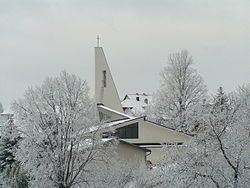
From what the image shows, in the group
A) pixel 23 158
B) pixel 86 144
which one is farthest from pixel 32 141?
pixel 86 144

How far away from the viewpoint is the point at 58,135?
90.2ft

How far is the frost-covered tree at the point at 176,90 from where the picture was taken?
147ft

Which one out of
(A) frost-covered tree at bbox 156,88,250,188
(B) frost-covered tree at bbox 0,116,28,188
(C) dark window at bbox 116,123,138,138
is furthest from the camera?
(C) dark window at bbox 116,123,138,138

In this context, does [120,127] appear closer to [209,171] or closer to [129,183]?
[129,183]

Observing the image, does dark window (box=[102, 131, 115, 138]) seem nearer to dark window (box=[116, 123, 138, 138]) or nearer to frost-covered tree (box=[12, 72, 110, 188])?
frost-covered tree (box=[12, 72, 110, 188])

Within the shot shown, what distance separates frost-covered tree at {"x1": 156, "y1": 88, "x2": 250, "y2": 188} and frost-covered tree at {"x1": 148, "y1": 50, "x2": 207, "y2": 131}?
959 inches

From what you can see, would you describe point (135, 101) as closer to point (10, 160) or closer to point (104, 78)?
point (104, 78)

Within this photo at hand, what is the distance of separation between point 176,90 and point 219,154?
2766 centimetres

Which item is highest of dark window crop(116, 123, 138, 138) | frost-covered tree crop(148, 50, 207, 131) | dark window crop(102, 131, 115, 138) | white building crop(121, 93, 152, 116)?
white building crop(121, 93, 152, 116)

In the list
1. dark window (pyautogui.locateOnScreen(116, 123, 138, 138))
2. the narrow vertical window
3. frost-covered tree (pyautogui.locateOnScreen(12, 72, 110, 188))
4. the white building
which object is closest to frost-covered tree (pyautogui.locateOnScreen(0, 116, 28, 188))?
frost-covered tree (pyautogui.locateOnScreen(12, 72, 110, 188))

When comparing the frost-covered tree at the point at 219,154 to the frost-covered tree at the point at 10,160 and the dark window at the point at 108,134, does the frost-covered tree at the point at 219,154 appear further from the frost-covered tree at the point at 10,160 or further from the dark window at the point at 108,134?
the frost-covered tree at the point at 10,160

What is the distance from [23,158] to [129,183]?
608cm

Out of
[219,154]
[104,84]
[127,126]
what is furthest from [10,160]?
[104,84]

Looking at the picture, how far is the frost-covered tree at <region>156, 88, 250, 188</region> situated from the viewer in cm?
1758
